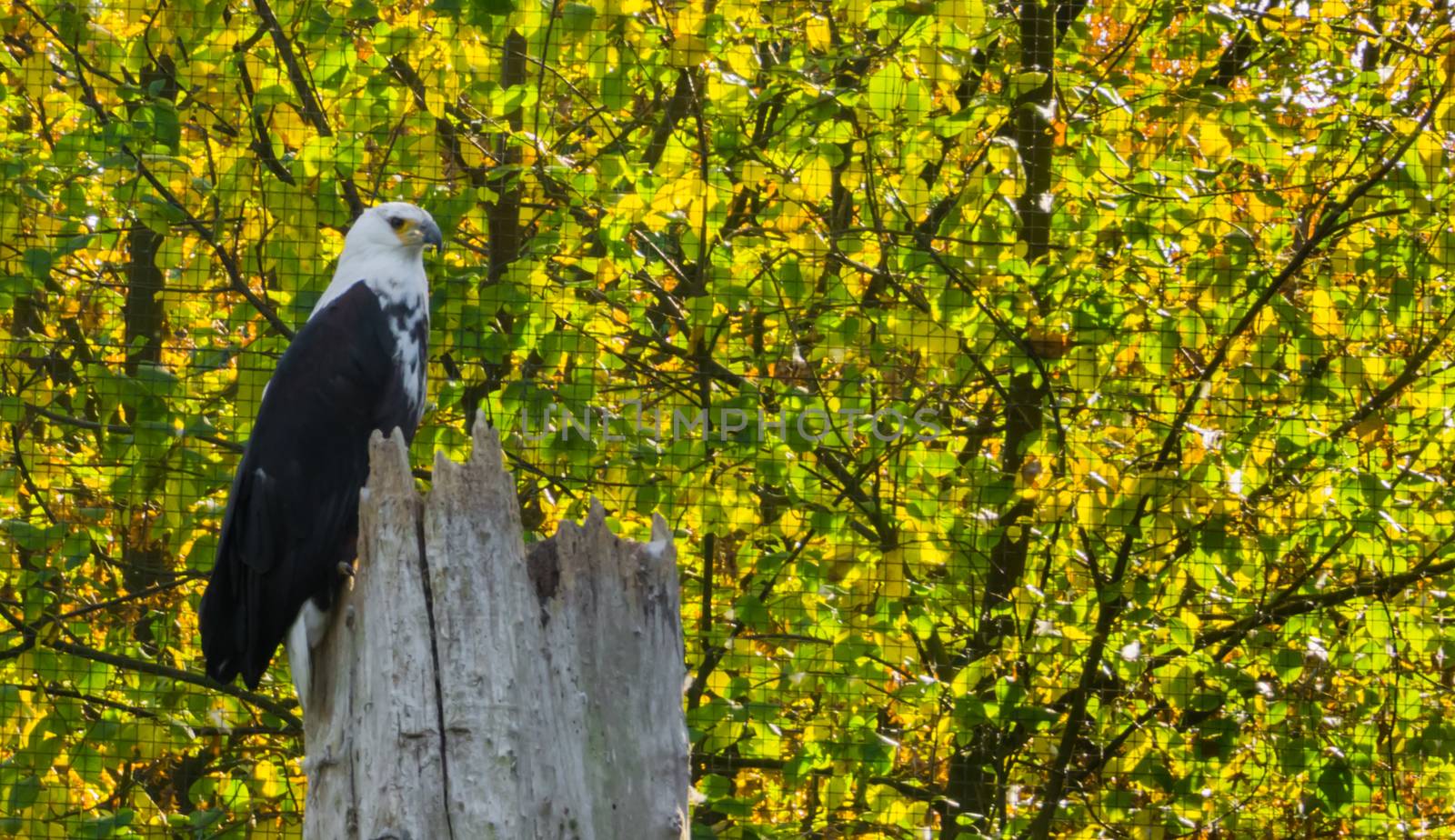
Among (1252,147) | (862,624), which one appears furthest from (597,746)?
(1252,147)

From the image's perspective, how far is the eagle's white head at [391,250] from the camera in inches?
123

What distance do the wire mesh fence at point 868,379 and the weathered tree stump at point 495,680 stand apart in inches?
85.6

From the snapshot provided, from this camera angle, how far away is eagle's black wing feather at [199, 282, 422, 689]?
2.60 meters

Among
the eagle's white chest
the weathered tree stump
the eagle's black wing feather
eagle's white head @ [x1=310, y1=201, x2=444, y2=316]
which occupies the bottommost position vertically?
the weathered tree stump

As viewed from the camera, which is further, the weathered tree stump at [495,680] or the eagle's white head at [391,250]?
the eagle's white head at [391,250]

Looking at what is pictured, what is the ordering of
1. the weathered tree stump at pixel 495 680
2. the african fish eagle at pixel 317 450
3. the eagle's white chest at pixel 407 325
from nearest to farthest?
the weathered tree stump at pixel 495 680 → the african fish eagle at pixel 317 450 → the eagle's white chest at pixel 407 325

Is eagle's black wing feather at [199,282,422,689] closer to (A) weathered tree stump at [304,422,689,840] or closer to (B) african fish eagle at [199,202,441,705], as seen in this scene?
(B) african fish eagle at [199,202,441,705]

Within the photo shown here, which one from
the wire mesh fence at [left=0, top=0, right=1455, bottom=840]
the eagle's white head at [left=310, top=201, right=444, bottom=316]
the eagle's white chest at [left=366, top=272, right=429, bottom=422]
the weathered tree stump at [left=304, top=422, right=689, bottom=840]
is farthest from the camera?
the wire mesh fence at [left=0, top=0, right=1455, bottom=840]

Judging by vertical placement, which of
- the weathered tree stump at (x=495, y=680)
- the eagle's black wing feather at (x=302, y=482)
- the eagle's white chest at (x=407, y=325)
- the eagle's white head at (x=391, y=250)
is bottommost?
the weathered tree stump at (x=495, y=680)

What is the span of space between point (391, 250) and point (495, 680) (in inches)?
62.8

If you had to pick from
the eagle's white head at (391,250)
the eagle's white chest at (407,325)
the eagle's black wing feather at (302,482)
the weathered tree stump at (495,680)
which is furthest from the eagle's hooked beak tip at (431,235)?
the weathered tree stump at (495,680)

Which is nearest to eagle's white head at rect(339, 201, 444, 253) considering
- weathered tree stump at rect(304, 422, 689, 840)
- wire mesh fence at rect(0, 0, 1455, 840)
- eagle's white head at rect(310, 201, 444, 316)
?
eagle's white head at rect(310, 201, 444, 316)

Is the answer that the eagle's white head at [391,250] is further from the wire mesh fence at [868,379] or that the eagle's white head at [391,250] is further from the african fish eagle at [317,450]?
the wire mesh fence at [868,379]

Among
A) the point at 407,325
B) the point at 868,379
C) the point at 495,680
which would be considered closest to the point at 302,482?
the point at 407,325
